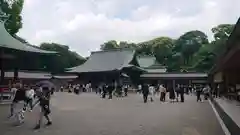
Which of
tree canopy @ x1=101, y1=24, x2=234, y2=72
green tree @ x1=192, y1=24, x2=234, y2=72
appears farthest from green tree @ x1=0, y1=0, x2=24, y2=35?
tree canopy @ x1=101, y1=24, x2=234, y2=72

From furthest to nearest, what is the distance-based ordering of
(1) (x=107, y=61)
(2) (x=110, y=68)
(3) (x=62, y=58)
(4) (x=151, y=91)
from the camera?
(3) (x=62, y=58) → (1) (x=107, y=61) → (2) (x=110, y=68) → (4) (x=151, y=91)

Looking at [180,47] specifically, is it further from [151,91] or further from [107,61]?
[151,91]

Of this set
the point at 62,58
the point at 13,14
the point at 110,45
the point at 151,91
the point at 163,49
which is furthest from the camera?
the point at 110,45

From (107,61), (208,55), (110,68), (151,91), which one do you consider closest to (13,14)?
(151,91)

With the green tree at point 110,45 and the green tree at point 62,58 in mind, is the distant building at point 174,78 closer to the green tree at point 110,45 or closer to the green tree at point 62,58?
the green tree at point 62,58

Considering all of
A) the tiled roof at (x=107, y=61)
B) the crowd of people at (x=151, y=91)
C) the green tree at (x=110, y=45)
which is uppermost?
the green tree at (x=110, y=45)

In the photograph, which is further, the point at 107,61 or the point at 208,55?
the point at 107,61

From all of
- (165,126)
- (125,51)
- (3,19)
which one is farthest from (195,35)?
(165,126)

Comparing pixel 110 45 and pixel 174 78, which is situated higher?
pixel 110 45

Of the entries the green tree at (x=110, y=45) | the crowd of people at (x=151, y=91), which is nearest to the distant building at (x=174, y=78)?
the crowd of people at (x=151, y=91)

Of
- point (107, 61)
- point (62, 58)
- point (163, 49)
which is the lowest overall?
point (107, 61)

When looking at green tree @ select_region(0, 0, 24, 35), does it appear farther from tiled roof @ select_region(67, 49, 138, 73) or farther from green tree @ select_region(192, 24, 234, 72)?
green tree @ select_region(192, 24, 234, 72)

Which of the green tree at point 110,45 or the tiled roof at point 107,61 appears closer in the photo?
the tiled roof at point 107,61

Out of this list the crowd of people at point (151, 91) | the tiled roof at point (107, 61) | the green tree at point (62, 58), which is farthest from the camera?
the green tree at point (62, 58)
